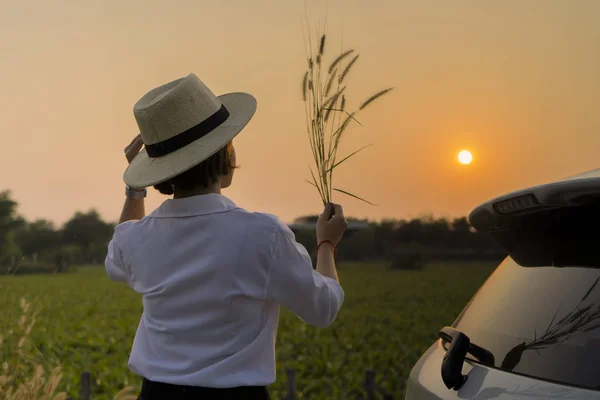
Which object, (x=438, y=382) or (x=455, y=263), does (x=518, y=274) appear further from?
(x=455, y=263)

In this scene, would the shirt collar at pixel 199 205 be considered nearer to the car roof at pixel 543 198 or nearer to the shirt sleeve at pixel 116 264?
the shirt sleeve at pixel 116 264

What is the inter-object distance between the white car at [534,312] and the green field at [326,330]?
2.87 m

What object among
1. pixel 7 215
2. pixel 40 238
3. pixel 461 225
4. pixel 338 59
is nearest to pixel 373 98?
pixel 338 59

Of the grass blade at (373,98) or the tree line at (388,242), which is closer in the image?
the grass blade at (373,98)

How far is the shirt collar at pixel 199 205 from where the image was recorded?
6.02 ft

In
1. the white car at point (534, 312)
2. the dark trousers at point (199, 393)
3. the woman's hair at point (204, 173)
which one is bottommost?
the dark trousers at point (199, 393)

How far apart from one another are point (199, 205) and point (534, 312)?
759mm

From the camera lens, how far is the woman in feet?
5.79

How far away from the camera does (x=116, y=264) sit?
6.66 ft

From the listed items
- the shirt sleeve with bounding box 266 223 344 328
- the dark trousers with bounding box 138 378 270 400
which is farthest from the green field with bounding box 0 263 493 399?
the shirt sleeve with bounding box 266 223 344 328

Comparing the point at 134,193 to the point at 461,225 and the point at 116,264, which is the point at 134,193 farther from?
the point at 461,225

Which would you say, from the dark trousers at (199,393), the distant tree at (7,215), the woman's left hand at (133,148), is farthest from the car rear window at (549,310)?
the distant tree at (7,215)

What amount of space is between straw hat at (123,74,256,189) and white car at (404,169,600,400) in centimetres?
64

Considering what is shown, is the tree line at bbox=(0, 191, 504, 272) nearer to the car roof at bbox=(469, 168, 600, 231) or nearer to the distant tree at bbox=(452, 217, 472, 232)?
the distant tree at bbox=(452, 217, 472, 232)
